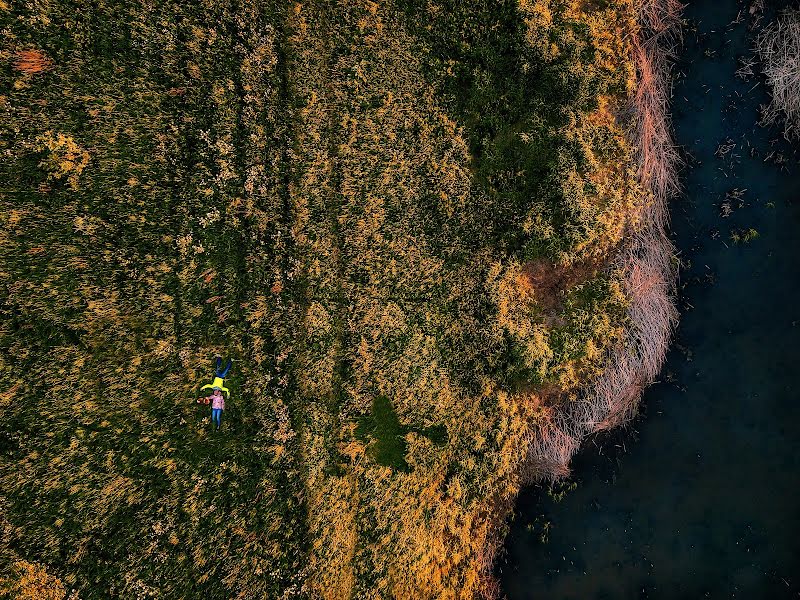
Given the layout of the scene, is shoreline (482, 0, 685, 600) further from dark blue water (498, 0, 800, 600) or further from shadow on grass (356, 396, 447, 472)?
shadow on grass (356, 396, 447, 472)

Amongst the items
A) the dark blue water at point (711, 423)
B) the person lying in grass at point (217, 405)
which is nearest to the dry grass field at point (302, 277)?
the person lying in grass at point (217, 405)

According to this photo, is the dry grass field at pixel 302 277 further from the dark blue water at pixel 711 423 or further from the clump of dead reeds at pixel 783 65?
the clump of dead reeds at pixel 783 65

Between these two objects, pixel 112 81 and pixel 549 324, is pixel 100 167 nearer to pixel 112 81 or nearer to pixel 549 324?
pixel 112 81

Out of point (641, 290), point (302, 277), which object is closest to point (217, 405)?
point (302, 277)

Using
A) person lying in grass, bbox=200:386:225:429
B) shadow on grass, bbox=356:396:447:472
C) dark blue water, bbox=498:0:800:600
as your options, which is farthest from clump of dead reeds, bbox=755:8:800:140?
person lying in grass, bbox=200:386:225:429

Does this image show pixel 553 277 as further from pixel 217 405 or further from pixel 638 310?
pixel 217 405
